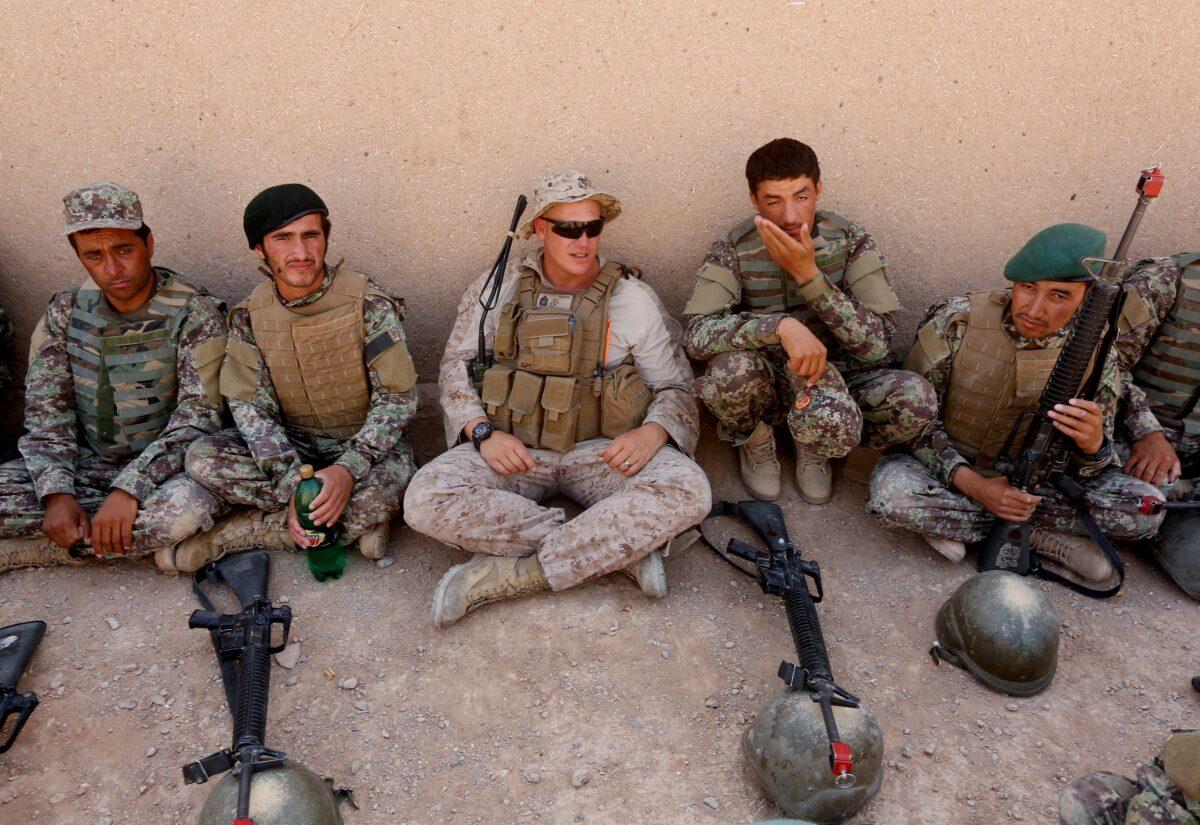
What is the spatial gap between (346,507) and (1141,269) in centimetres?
407

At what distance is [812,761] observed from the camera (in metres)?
2.62

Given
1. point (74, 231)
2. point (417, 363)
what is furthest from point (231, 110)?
point (417, 363)

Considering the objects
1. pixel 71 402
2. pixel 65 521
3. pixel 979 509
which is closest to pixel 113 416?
pixel 71 402

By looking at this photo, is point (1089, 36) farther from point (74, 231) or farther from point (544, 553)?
point (74, 231)

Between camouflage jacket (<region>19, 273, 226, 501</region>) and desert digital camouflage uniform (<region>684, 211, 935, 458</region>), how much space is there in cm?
238

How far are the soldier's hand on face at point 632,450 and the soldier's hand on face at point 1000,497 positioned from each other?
4.68 ft

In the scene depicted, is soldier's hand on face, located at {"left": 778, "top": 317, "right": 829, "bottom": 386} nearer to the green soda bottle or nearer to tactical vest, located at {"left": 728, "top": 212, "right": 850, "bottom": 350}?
tactical vest, located at {"left": 728, "top": 212, "right": 850, "bottom": 350}

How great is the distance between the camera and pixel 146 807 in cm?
287

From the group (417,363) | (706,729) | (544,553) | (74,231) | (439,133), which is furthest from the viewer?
(417,363)

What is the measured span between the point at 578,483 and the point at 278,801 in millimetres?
1991

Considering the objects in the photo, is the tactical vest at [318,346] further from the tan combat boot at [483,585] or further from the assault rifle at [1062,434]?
the assault rifle at [1062,434]

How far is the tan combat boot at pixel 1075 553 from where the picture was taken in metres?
3.79

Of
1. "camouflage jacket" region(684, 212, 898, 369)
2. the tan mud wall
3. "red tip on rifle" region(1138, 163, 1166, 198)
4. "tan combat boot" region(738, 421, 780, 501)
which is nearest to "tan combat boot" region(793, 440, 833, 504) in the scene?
"tan combat boot" region(738, 421, 780, 501)

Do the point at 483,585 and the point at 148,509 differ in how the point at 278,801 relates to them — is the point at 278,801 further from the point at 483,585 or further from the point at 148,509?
the point at 148,509
